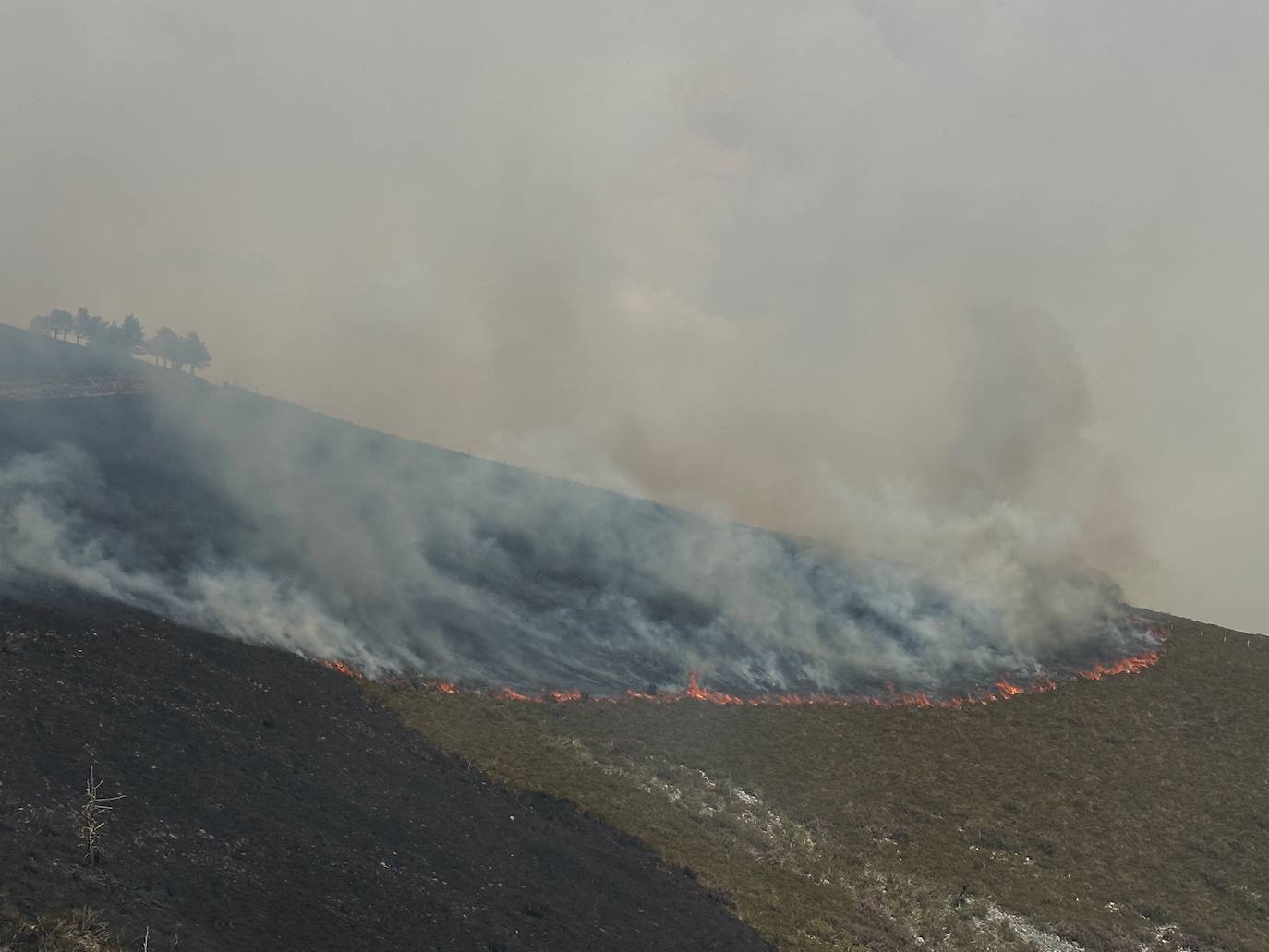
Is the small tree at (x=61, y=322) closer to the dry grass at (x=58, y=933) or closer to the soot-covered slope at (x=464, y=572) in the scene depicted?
the soot-covered slope at (x=464, y=572)

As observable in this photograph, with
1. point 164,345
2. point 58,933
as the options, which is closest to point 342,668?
point 58,933

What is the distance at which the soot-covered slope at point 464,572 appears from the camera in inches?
1868

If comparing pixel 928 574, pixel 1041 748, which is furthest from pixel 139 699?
pixel 928 574

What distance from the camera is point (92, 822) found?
20969 millimetres

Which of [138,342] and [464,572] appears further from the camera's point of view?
[138,342]

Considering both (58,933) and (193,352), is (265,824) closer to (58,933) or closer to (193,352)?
(58,933)

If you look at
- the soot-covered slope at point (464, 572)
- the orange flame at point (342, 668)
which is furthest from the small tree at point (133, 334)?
the orange flame at point (342, 668)

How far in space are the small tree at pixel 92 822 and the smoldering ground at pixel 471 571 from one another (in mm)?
18742

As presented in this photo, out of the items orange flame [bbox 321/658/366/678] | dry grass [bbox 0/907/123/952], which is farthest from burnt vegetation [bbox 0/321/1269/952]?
orange flame [bbox 321/658/366/678]

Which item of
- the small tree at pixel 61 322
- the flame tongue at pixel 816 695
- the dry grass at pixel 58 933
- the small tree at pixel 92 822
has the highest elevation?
the small tree at pixel 61 322

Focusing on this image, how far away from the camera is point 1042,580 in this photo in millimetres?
76688

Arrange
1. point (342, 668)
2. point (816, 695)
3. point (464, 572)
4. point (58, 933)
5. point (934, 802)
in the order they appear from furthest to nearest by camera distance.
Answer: point (464, 572) → point (816, 695) → point (934, 802) → point (342, 668) → point (58, 933)

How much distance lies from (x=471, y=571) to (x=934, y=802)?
32.2 meters

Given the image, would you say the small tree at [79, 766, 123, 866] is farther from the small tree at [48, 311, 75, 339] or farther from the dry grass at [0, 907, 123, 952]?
the small tree at [48, 311, 75, 339]
